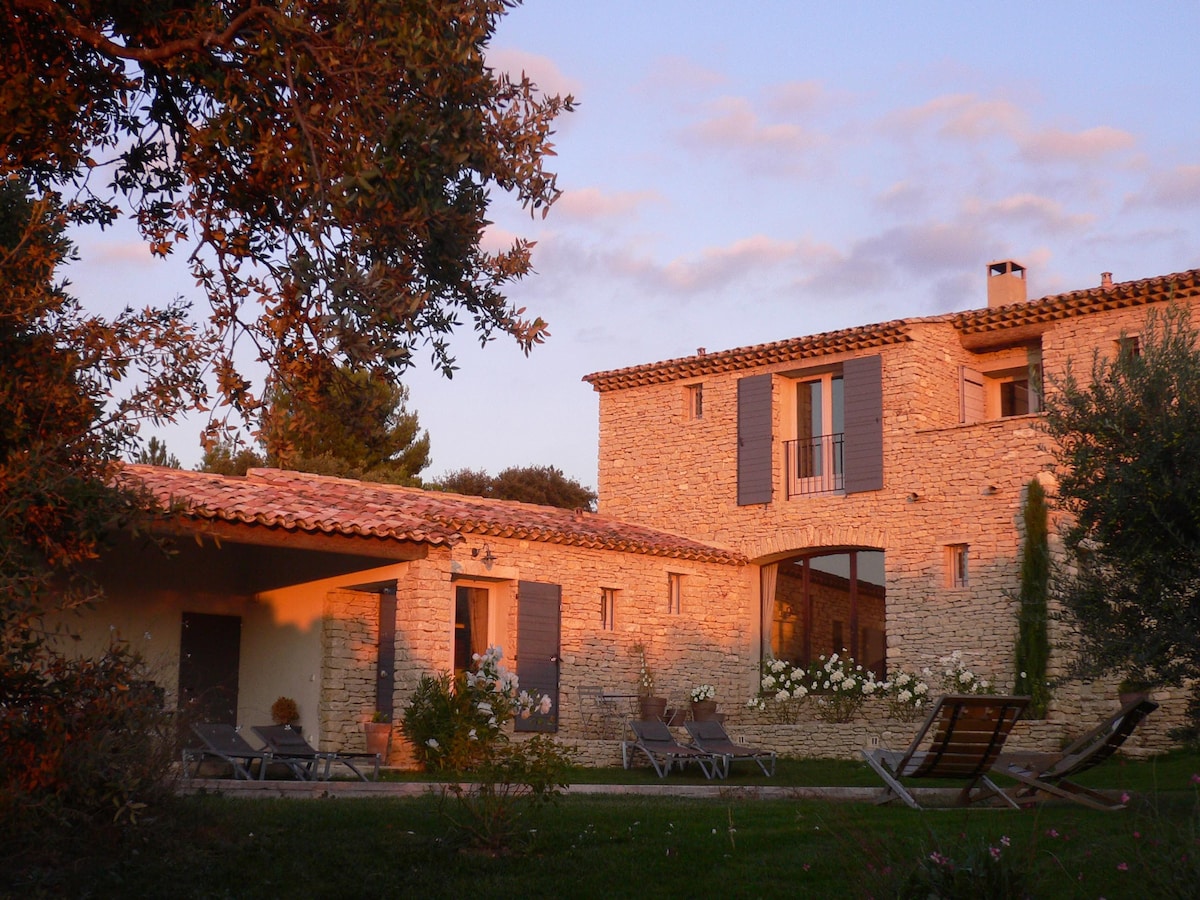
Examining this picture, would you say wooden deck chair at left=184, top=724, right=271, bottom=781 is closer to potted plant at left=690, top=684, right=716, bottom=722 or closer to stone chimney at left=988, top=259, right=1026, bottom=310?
potted plant at left=690, top=684, right=716, bottom=722

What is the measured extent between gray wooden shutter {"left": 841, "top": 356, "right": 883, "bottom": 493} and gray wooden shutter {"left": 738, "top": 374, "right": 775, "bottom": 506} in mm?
1136

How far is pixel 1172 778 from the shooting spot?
12.5 m

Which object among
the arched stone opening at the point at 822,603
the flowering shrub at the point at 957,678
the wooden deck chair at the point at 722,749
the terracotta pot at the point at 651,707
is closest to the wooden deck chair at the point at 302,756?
the wooden deck chair at the point at 722,749

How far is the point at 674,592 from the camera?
18.8 m

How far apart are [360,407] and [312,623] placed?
9.95m

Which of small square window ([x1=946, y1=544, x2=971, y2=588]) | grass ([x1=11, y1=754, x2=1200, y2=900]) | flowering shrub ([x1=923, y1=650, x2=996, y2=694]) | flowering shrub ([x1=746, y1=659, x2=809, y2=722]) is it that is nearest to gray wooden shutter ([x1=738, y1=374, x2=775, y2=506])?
flowering shrub ([x1=746, y1=659, x2=809, y2=722])

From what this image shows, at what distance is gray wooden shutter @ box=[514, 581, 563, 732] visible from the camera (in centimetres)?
1644

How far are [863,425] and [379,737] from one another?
7.86 m

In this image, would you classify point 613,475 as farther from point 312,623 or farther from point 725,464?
Answer: point 312,623

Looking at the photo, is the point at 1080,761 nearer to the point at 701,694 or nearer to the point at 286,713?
the point at 701,694

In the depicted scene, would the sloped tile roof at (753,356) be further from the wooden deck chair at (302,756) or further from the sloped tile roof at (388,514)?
the wooden deck chair at (302,756)

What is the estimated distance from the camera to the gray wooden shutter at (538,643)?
16438 millimetres

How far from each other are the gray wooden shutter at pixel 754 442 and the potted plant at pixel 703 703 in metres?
2.88

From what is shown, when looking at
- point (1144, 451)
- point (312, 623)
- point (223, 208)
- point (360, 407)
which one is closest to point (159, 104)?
point (223, 208)
